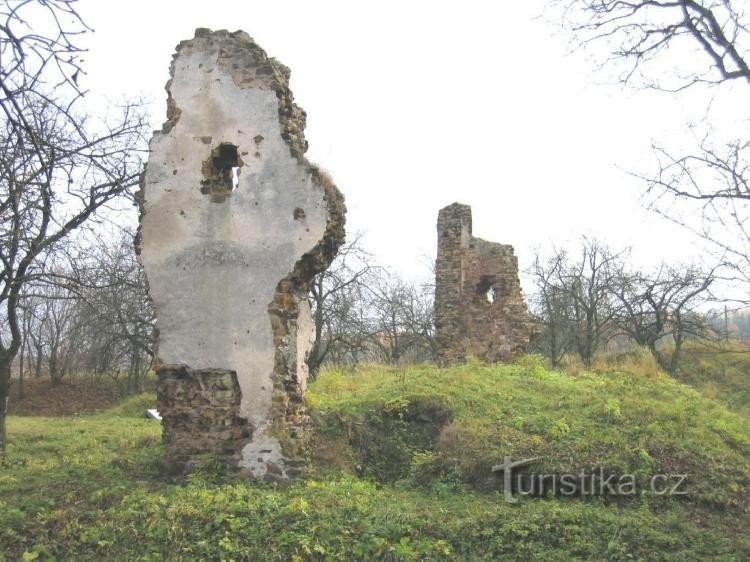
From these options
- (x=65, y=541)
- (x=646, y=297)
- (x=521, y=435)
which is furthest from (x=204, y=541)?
(x=646, y=297)

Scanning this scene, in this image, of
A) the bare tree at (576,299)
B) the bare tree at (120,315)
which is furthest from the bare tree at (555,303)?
the bare tree at (120,315)

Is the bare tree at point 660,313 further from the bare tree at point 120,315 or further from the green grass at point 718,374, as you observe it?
the bare tree at point 120,315

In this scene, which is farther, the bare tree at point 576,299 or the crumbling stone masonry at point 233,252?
the bare tree at point 576,299

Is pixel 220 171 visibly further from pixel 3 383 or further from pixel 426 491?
pixel 3 383

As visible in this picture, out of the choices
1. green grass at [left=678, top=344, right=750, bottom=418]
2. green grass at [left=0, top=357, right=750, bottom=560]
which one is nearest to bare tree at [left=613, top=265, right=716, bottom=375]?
green grass at [left=678, top=344, right=750, bottom=418]

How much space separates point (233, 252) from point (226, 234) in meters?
0.25

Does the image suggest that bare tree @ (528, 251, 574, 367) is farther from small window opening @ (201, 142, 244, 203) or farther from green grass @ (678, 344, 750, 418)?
small window opening @ (201, 142, 244, 203)

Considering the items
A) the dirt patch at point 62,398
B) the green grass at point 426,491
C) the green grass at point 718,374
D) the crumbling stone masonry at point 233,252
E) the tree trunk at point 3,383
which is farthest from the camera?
the dirt patch at point 62,398

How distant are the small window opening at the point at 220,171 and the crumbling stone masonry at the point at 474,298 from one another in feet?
32.1

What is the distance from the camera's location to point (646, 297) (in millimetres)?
25344

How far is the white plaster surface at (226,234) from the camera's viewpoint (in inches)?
322

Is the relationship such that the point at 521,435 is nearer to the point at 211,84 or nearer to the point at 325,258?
the point at 325,258

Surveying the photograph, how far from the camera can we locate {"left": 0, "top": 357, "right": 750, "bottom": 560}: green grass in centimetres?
614

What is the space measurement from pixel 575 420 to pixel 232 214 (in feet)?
17.9
